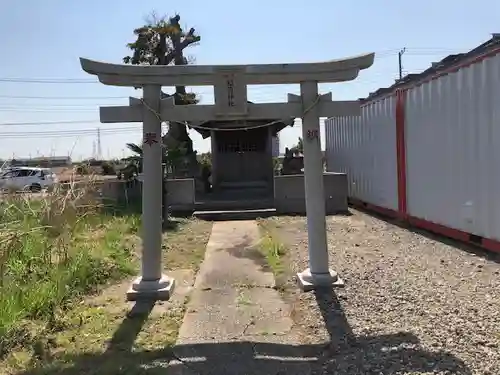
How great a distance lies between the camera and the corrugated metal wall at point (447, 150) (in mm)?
7020

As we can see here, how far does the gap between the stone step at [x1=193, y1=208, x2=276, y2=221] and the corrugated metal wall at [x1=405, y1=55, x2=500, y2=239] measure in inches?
173

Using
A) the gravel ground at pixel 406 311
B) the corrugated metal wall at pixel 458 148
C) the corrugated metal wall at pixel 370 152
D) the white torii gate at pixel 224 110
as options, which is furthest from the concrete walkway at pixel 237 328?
the corrugated metal wall at pixel 370 152

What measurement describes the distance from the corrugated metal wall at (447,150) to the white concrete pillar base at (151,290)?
15.4 feet

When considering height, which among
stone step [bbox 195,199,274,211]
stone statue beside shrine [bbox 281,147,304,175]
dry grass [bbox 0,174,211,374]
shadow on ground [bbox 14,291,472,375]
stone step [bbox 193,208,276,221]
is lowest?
shadow on ground [bbox 14,291,472,375]

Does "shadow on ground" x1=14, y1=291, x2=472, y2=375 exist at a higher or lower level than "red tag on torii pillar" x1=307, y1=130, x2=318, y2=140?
lower

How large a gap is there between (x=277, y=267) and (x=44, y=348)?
3764mm

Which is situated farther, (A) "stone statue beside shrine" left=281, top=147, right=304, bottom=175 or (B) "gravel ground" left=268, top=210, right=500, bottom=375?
(A) "stone statue beside shrine" left=281, top=147, right=304, bottom=175

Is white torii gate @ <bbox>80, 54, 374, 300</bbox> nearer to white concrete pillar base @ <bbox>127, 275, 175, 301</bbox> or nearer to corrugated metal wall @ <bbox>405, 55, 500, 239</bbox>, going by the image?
white concrete pillar base @ <bbox>127, 275, 175, 301</bbox>

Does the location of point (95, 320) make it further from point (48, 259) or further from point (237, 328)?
point (48, 259)

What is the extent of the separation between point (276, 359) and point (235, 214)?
9.26 m

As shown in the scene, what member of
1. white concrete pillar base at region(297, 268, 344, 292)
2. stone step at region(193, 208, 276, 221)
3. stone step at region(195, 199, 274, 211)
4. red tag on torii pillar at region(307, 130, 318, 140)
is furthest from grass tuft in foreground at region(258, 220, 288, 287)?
stone step at region(195, 199, 274, 211)

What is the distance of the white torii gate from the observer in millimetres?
5934

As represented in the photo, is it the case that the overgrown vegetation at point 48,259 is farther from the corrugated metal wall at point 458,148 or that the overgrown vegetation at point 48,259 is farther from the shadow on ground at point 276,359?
the corrugated metal wall at point 458,148

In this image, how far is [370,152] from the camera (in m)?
12.8
